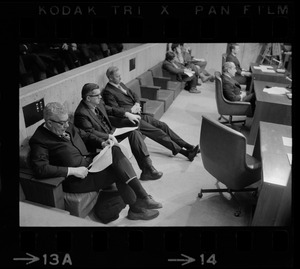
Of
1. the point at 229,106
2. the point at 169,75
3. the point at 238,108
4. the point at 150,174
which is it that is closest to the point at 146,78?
the point at 169,75

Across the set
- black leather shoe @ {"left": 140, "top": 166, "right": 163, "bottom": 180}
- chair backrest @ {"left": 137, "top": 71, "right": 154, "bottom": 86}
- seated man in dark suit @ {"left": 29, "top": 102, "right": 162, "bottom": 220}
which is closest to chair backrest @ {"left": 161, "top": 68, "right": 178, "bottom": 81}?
chair backrest @ {"left": 137, "top": 71, "right": 154, "bottom": 86}

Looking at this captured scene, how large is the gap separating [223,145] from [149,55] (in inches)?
129

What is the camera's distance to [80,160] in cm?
220

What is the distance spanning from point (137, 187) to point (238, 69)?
13.3 ft

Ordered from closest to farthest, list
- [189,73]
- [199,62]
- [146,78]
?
[146,78] < [189,73] < [199,62]

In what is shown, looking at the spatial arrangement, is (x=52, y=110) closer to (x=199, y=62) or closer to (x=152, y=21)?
(x=152, y=21)

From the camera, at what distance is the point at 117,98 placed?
11.4 ft

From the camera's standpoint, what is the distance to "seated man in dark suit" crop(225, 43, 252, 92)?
16.6 ft
